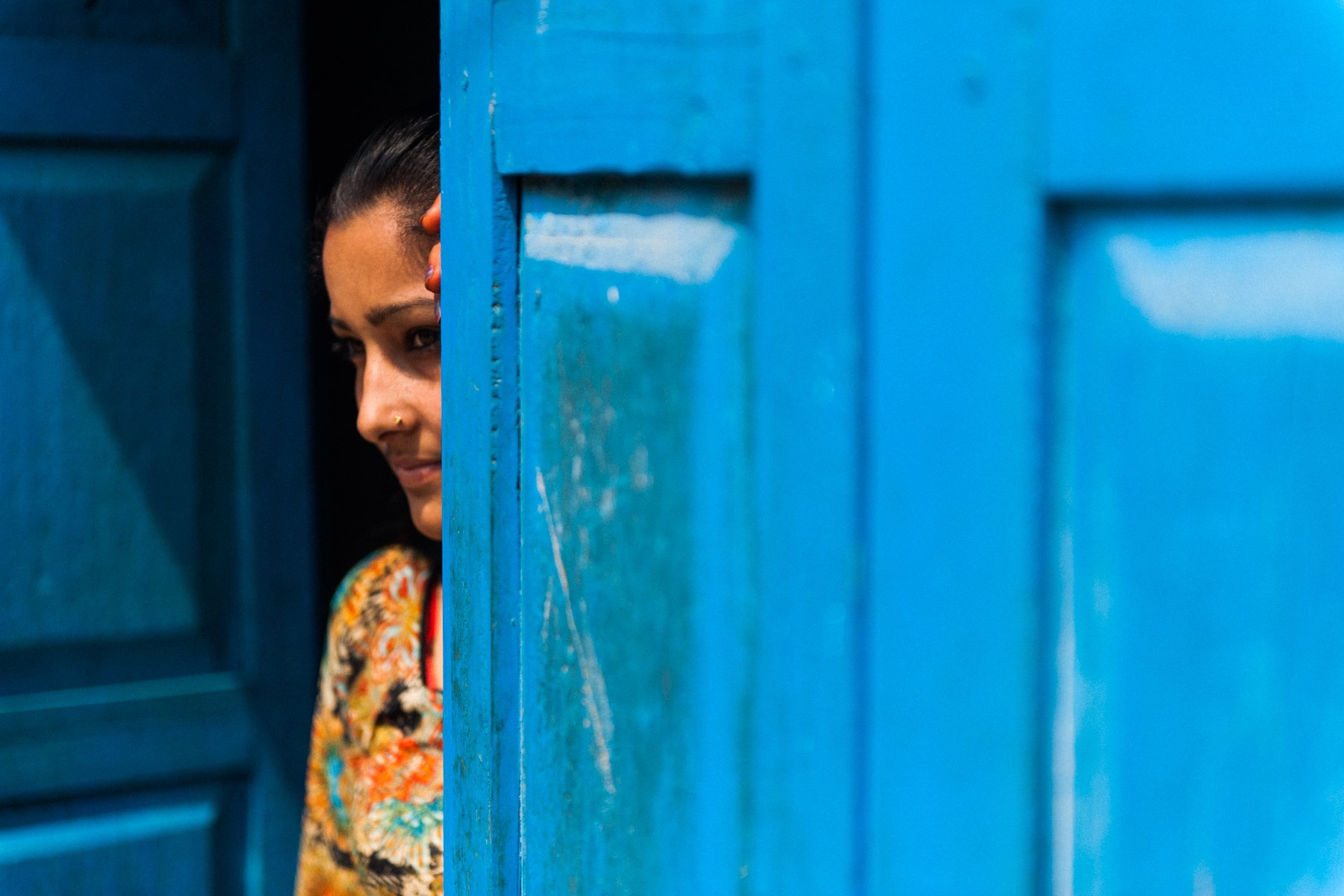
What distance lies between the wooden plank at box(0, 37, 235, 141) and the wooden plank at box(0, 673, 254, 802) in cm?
88

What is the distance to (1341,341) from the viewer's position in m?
0.59

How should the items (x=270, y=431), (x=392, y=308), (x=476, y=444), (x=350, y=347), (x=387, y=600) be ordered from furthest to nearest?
1. (x=270, y=431)
2. (x=387, y=600)
3. (x=350, y=347)
4. (x=392, y=308)
5. (x=476, y=444)

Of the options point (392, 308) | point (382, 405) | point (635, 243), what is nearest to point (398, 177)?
point (392, 308)

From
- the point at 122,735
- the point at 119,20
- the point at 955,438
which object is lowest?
the point at 122,735

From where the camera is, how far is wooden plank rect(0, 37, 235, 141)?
74.8 inches

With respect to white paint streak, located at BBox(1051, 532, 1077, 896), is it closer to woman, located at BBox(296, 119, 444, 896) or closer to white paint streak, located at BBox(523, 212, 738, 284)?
white paint streak, located at BBox(523, 212, 738, 284)

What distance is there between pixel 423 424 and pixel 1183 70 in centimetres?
113

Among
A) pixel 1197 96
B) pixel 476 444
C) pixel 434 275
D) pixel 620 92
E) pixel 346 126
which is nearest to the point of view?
pixel 1197 96

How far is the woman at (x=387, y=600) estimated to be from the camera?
157cm

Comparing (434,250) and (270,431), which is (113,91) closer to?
(270,431)

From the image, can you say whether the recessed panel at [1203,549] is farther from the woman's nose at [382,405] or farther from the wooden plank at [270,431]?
the wooden plank at [270,431]

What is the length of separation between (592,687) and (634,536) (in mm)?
119

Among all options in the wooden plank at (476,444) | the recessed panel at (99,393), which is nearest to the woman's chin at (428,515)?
the wooden plank at (476,444)

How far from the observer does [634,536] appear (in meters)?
0.81
